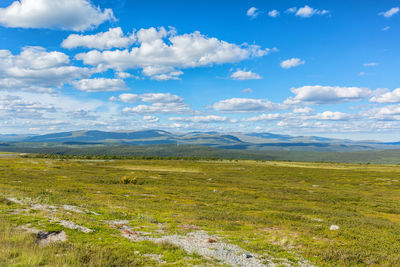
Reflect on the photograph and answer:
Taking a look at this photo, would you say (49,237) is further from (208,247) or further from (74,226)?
(208,247)

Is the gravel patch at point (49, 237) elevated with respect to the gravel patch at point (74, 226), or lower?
elevated

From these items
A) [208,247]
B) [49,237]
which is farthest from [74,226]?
[208,247]

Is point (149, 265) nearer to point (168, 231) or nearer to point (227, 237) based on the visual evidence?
point (168, 231)

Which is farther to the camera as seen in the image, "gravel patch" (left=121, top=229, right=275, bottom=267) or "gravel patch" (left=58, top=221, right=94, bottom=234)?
"gravel patch" (left=58, top=221, right=94, bottom=234)

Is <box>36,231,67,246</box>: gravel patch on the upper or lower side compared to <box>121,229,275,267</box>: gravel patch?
upper

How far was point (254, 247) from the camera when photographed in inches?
717

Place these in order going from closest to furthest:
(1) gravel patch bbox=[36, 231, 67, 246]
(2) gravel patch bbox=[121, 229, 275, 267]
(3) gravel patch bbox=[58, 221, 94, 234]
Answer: (2) gravel patch bbox=[121, 229, 275, 267], (1) gravel patch bbox=[36, 231, 67, 246], (3) gravel patch bbox=[58, 221, 94, 234]

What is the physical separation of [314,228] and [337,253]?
8963 millimetres

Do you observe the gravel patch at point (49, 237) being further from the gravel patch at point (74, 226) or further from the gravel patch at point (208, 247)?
the gravel patch at point (208, 247)

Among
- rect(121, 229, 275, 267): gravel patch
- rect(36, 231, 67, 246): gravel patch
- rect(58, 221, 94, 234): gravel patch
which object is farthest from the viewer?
A: rect(58, 221, 94, 234): gravel patch

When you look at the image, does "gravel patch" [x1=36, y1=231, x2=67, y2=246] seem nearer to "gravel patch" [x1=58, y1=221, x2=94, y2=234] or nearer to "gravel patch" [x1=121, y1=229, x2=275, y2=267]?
"gravel patch" [x1=58, y1=221, x2=94, y2=234]

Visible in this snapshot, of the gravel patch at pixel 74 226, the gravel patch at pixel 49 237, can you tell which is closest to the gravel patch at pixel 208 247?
the gravel patch at pixel 74 226

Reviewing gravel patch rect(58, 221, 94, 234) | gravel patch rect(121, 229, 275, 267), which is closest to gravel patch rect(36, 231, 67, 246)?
gravel patch rect(58, 221, 94, 234)

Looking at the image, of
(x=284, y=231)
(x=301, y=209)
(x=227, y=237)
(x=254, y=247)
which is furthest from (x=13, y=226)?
(x=301, y=209)
